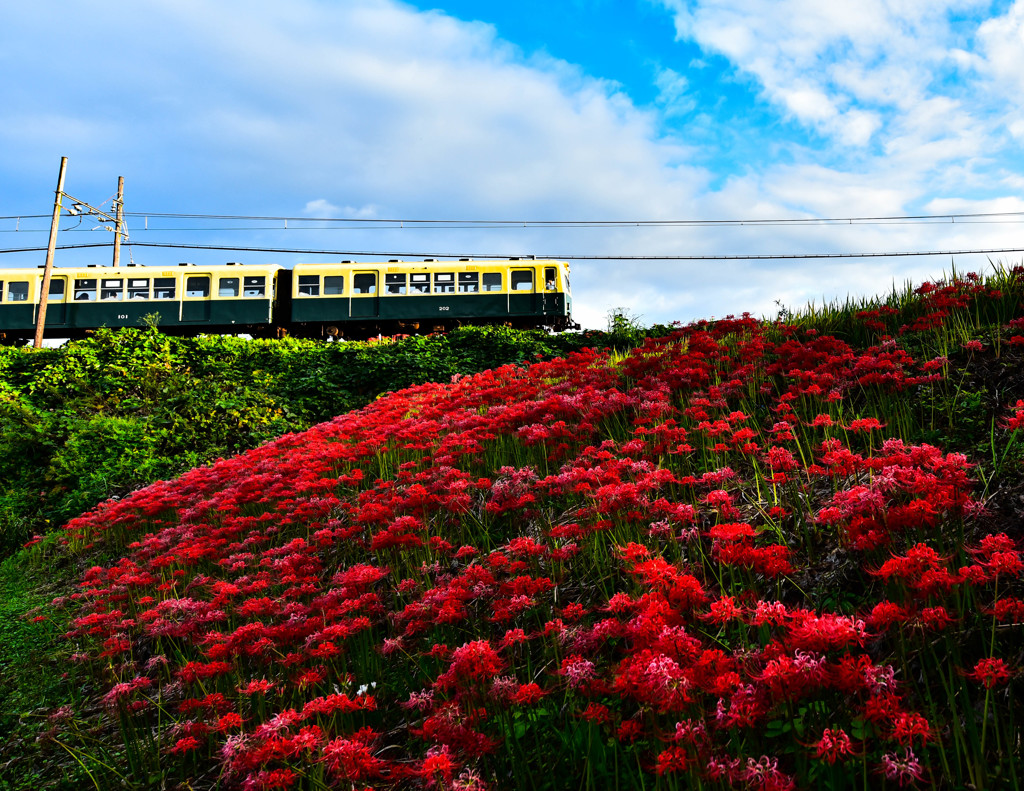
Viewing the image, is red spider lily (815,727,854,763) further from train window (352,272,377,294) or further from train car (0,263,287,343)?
train car (0,263,287,343)

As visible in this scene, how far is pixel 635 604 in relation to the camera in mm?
2262

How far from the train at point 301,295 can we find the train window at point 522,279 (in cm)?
3

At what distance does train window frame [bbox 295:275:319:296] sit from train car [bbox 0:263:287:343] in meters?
0.94

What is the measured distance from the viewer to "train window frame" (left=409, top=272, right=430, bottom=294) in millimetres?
20625

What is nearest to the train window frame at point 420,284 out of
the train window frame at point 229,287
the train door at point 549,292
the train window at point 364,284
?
A: the train window at point 364,284

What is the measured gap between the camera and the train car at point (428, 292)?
2059 centimetres

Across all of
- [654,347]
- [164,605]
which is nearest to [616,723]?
[164,605]

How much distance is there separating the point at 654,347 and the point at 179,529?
4.90m

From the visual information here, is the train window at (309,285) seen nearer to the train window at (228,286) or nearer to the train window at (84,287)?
the train window at (228,286)

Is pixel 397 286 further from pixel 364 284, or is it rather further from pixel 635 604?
pixel 635 604

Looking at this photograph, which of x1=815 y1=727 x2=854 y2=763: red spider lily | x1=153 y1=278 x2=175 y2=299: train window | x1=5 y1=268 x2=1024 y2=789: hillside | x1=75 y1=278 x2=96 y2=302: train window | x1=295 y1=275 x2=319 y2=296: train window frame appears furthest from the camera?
x1=75 y1=278 x2=96 y2=302: train window

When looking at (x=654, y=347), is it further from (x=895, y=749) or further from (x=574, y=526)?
(x=895, y=749)

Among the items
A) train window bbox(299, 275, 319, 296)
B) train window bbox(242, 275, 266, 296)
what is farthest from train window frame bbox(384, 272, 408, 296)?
train window bbox(242, 275, 266, 296)

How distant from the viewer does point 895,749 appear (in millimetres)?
2023
